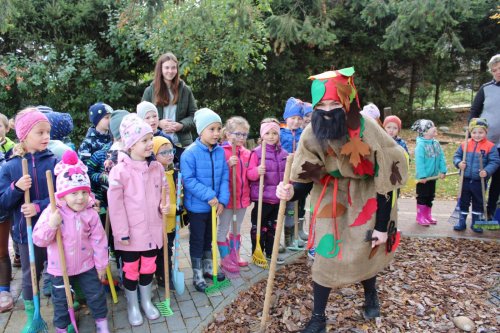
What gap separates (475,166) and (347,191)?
3.29 m

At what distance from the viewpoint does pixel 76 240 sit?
307 centimetres

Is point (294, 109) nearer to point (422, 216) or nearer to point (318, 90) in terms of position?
point (318, 90)

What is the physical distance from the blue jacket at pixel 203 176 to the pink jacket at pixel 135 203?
0.41m

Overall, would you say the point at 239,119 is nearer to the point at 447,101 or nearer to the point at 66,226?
the point at 66,226

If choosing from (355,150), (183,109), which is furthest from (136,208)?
(355,150)

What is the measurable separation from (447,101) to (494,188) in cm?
1472

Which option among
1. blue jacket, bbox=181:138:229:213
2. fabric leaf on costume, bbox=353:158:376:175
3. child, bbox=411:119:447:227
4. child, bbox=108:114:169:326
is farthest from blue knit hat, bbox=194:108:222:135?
child, bbox=411:119:447:227

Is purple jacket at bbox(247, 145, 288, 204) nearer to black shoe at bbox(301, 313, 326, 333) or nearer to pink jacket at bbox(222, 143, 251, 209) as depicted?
pink jacket at bbox(222, 143, 251, 209)

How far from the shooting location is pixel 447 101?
61.9ft

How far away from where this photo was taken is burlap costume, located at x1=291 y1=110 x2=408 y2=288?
114 inches

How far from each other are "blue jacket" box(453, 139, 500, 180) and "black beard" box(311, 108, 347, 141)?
3.46 metres

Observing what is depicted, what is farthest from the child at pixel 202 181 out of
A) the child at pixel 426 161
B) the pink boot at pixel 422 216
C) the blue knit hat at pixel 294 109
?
the pink boot at pixel 422 216

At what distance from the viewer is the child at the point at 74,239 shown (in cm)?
300

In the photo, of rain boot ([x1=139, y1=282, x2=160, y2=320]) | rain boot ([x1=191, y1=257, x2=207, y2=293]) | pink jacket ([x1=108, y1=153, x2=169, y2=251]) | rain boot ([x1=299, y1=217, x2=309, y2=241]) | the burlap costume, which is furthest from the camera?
rain boot ([x1=299, y1=217, x2=309, y2=241])
